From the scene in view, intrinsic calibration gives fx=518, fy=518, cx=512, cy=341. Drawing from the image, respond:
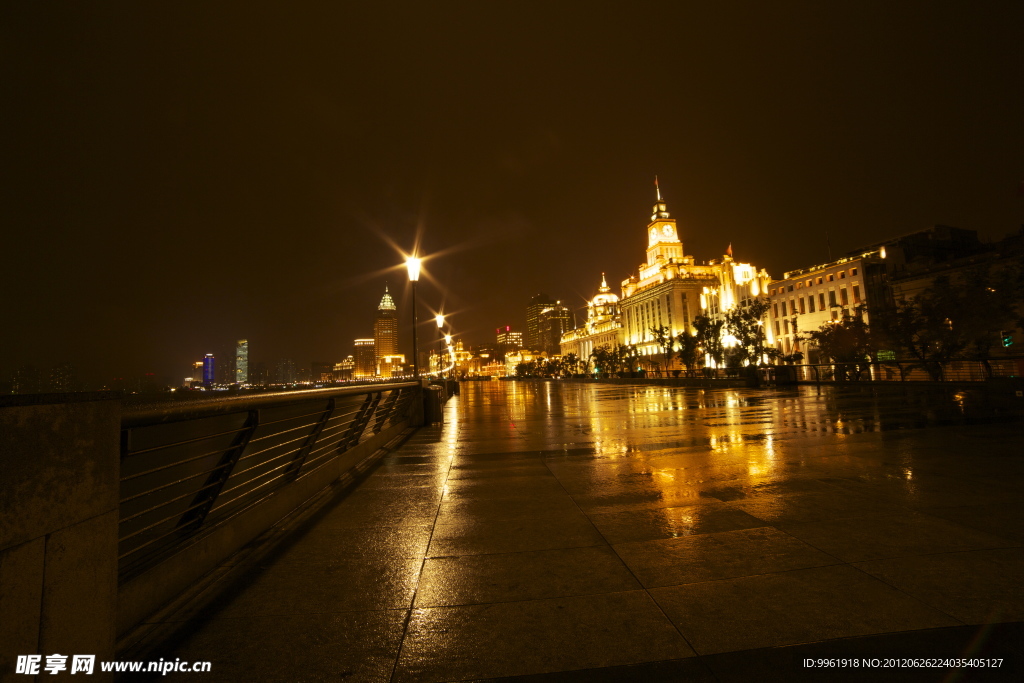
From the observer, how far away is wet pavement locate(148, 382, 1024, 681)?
9.63ft

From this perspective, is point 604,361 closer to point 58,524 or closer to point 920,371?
point 920,371

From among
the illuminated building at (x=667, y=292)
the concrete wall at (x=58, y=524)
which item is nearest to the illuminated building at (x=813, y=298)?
the illuminated building at (x=667, y=292)

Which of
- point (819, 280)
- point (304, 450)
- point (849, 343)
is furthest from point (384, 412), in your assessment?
point (819, 280)

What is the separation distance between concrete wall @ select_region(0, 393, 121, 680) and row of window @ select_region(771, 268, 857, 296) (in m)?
76.4

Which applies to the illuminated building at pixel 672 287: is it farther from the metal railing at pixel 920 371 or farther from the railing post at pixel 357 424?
the railing post at pixel 357 424

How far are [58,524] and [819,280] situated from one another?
79953 millimetres

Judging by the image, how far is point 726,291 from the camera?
100 metres

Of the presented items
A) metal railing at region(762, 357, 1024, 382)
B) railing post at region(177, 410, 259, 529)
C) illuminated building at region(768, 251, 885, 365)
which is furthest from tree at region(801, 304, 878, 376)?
railing post at region(177, 410, 259, 529)

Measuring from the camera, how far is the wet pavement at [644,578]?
116 inches

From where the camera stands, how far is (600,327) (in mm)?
175375

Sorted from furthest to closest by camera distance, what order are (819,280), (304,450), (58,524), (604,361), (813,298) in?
(604,361), (813,298), (819,280), (304,450), (58,524)

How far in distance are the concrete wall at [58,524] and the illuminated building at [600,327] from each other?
155219 mm

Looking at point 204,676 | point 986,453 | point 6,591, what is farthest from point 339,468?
point 986,453

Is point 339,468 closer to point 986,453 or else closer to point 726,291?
point 986,453
